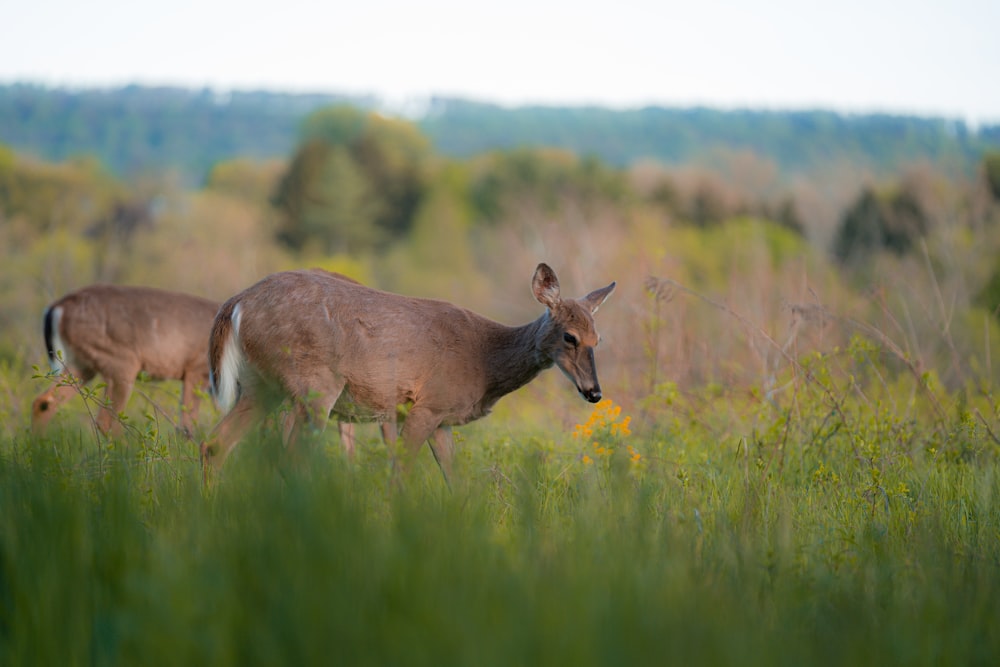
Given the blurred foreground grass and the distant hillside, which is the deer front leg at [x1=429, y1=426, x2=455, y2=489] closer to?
the blurred foreground grass

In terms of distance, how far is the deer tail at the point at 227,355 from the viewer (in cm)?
672

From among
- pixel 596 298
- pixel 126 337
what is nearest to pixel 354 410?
pixel 596 298

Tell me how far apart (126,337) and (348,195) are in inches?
2177

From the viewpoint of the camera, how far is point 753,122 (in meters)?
162

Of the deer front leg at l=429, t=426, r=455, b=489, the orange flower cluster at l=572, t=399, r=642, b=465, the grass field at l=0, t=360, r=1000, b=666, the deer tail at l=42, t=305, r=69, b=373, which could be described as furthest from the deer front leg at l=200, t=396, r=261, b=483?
the deer tail at l=42, t=305, r=69, b=373

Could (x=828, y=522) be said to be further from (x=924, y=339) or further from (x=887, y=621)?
(x=924, y=339)

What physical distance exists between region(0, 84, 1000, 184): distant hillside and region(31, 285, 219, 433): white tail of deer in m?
107

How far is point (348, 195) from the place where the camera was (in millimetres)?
64062

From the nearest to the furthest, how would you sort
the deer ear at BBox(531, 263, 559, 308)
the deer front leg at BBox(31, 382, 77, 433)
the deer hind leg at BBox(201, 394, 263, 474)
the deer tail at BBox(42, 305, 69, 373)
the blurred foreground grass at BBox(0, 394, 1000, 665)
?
the blurred foreground grass at BBox(0, 394, 1000, 665) → the deer hind leg at BBox(201, 394, 263, 474) → the deer ear at BBox(531, 263, 559, 308) → the deer front leg at BBox(31, 382, 77, 433) → the deer tail at BBox(42, 305, 69, 373)

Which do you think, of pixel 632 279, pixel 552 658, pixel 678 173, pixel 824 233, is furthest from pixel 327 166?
pixel 552 658

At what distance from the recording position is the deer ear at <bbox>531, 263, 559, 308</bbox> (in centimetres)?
689

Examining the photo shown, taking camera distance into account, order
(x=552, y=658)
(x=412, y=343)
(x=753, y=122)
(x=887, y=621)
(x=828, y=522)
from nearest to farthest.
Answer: (x=552, y=658) < (x=887, y=621) < (x=828, y=522) < (x=412, y=343) < (x=753, y=122)

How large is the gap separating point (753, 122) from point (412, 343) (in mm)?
163130

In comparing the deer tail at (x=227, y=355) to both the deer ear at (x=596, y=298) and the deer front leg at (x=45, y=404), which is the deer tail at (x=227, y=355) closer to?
the deer ear at (x=596, y=298)
